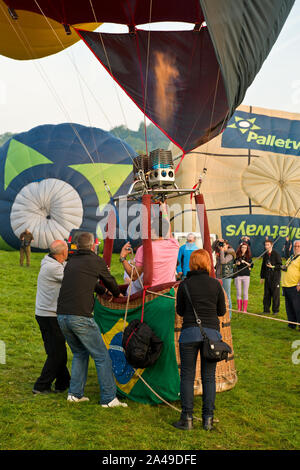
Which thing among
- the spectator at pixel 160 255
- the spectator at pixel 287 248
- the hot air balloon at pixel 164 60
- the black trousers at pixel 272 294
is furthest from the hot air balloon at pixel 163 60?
the spectator at pixel 287 248

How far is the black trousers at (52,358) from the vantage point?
162 inches

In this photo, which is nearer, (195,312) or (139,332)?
(195,312)

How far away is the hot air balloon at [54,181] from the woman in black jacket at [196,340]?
11.1 meters

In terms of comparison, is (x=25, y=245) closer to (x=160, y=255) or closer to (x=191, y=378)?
(x=160, y=255)

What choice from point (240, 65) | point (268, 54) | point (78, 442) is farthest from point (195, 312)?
point (268, 54)

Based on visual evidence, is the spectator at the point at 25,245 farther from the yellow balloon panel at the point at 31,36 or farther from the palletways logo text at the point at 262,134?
the palletways logo text at the point at 262,134

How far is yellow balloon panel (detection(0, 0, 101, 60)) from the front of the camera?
651cm

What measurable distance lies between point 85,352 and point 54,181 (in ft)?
36.1

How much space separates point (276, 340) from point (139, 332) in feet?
11.3

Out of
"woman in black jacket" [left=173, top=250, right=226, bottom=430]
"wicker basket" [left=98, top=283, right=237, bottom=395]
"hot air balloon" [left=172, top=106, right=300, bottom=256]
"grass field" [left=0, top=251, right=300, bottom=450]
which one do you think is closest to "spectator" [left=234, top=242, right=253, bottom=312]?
"grass field" [left=0, top=251, right=300, bottom=450]

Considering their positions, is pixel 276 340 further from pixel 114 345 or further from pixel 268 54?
pixel 268 54

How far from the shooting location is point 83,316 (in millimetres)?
3719

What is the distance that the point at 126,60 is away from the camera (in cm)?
651

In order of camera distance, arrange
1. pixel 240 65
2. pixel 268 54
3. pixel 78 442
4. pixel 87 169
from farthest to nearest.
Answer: pixel 87 169, pixel 268 54, pixel 240 65, pixel 78 442
